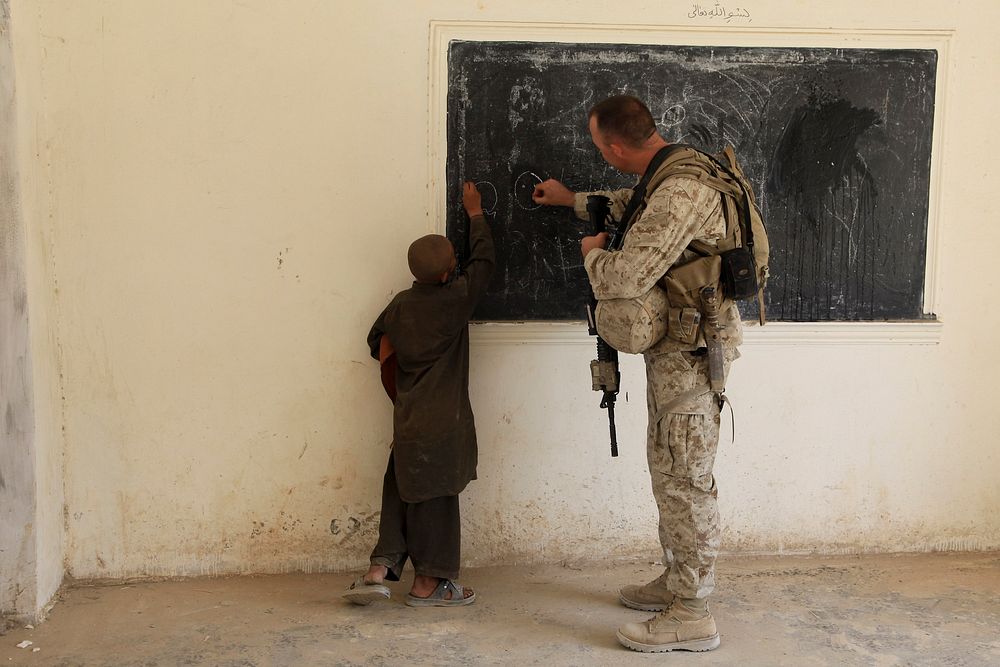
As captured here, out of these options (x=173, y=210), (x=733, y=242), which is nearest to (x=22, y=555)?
(x=173, y=210)

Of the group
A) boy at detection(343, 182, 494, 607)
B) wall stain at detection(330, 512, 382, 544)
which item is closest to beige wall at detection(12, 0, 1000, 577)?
wall stain at detection(330, 512, 382, 544)

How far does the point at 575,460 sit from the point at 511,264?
0.82 m

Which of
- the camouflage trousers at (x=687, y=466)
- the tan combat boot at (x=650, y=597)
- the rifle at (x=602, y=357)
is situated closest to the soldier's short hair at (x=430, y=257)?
the rifle at (x=602, y=357)

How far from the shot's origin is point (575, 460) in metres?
3.66

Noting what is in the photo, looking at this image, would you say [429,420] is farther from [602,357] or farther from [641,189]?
[641,189]

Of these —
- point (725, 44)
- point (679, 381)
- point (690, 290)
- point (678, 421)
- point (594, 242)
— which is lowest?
point (678, 421)

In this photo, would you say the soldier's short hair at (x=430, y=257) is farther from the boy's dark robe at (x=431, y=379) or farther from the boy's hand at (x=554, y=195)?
the boy's hand at (x=554, y=195)

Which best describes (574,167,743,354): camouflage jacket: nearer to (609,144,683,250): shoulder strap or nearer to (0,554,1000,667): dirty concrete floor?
(609,144,683,250): shoulder strap

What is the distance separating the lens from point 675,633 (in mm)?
3025

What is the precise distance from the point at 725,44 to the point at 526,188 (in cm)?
94

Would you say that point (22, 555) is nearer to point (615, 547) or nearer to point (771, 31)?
point (615, 547)

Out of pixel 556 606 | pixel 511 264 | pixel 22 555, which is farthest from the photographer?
pixel 511 264

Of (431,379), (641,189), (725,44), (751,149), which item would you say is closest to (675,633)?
(431,379)

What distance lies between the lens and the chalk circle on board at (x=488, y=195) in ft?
11.4
